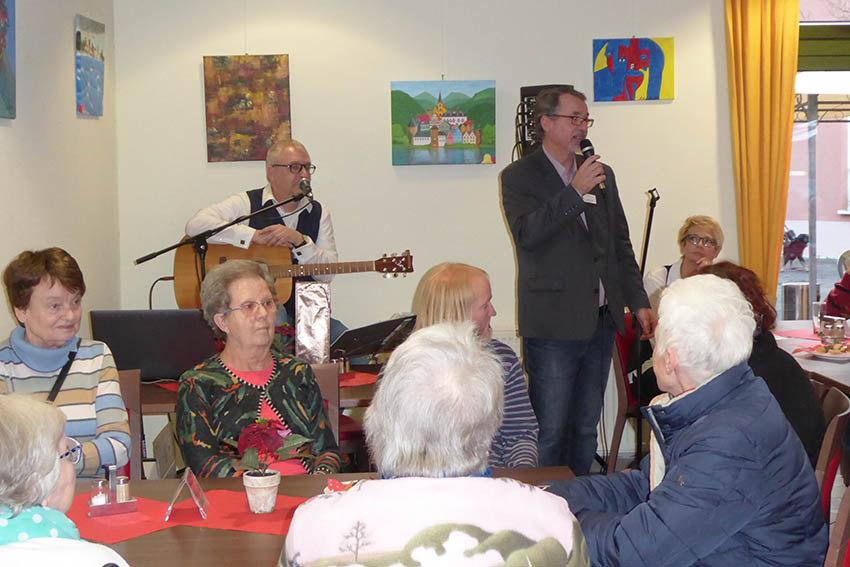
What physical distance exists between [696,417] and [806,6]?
4.40 metres

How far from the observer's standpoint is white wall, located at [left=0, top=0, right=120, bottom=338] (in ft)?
12.7

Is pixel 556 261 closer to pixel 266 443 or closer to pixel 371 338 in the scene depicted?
pixel 371 338

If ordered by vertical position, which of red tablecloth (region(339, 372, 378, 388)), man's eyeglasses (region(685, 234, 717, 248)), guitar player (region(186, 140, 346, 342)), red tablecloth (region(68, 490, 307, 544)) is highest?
guitar player (region(186, 140, 346, 342))

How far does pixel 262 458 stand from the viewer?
6.86 ft

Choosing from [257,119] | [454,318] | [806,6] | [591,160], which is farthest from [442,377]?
[806,6]

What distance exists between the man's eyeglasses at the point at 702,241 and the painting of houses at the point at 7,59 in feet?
11.1

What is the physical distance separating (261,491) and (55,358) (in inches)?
42.5

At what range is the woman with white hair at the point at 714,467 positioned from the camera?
5.63ft

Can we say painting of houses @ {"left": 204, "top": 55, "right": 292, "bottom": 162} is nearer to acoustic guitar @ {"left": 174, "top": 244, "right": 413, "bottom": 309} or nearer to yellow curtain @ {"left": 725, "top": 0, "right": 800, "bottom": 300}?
acoustic guitar @ {"left": 174, "top": 244, "right": 413, "bottom": 309}

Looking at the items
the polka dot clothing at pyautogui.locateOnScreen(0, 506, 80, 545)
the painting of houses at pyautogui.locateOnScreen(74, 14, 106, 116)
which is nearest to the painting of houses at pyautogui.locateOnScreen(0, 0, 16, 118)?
the painting of houses at pyautogui.locateOnScreen(74, 14, 106, 116)

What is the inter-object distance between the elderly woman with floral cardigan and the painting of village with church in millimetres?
2450

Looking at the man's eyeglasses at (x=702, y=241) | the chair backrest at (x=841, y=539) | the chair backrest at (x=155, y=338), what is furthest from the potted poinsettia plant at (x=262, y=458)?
the man's eyeglasses at (x=702, y=241)

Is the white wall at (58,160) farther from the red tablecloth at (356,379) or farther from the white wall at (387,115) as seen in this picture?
the red tablecloth at (356,379)

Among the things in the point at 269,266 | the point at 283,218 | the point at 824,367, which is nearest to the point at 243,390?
the point at 269,266
